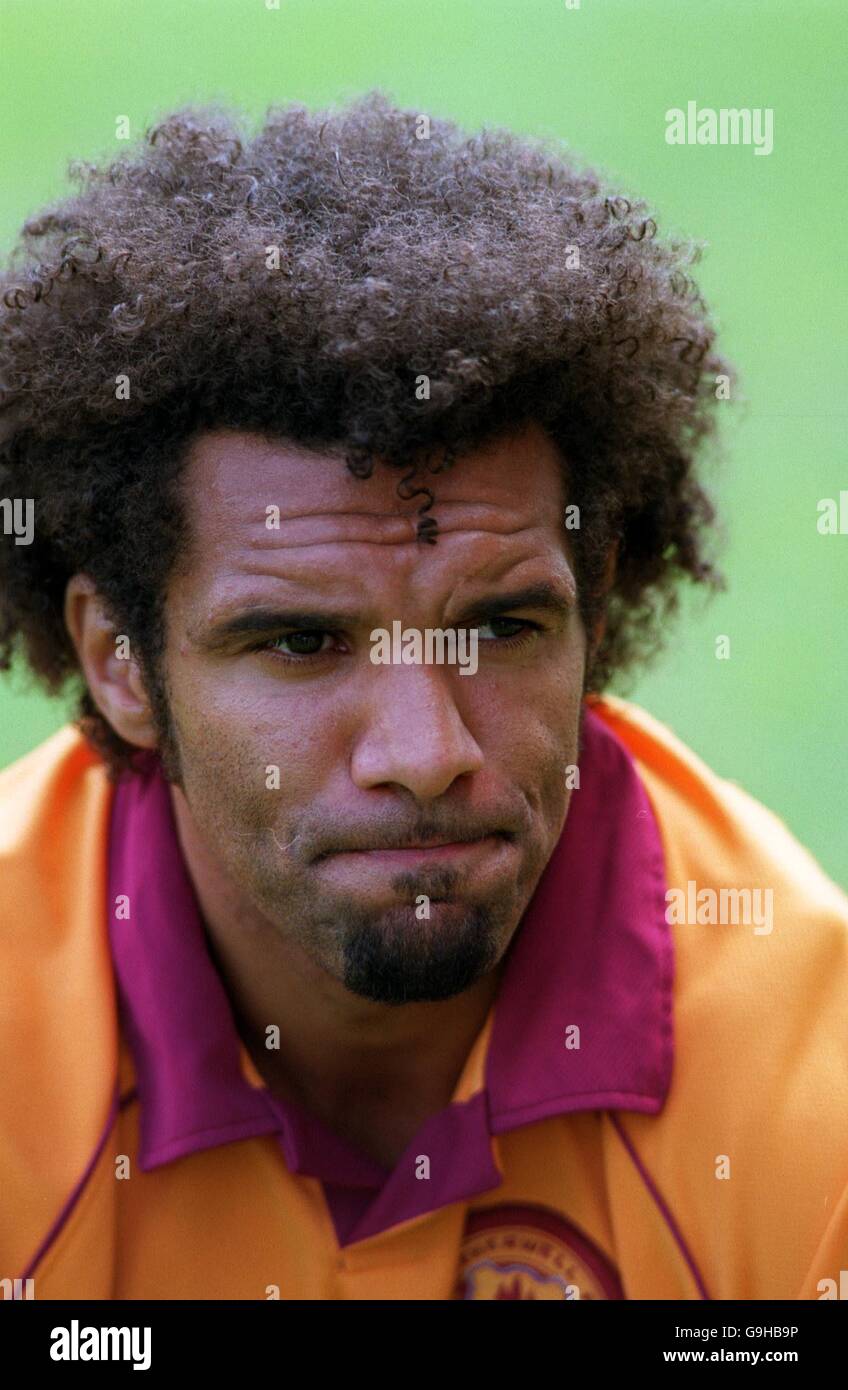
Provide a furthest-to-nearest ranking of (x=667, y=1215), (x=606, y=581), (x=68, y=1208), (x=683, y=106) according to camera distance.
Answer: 1. (x=683, y=106)
2. (x=606, y=581)
3. (x=667, y=1215)
4. (x=68, y=1208)

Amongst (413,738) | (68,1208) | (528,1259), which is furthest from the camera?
(528,1259)

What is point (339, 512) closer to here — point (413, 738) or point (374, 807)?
point (413, 738)

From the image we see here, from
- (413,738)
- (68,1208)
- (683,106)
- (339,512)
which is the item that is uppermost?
(683,106)

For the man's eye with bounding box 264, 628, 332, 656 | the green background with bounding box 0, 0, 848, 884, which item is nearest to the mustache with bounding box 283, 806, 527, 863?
the man's eye with bounding box 264, 628, 332, 656

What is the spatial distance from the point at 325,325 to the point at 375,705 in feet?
2.52

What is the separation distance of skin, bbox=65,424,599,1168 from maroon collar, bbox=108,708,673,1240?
1.04 feet

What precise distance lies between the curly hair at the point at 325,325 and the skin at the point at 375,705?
7cm

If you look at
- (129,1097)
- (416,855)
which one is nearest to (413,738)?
(416,855)

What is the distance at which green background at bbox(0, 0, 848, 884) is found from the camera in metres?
9.31

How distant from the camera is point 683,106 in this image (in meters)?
11.1

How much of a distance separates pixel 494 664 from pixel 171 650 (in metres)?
0.72

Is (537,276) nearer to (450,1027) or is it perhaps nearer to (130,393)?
(130,393)
